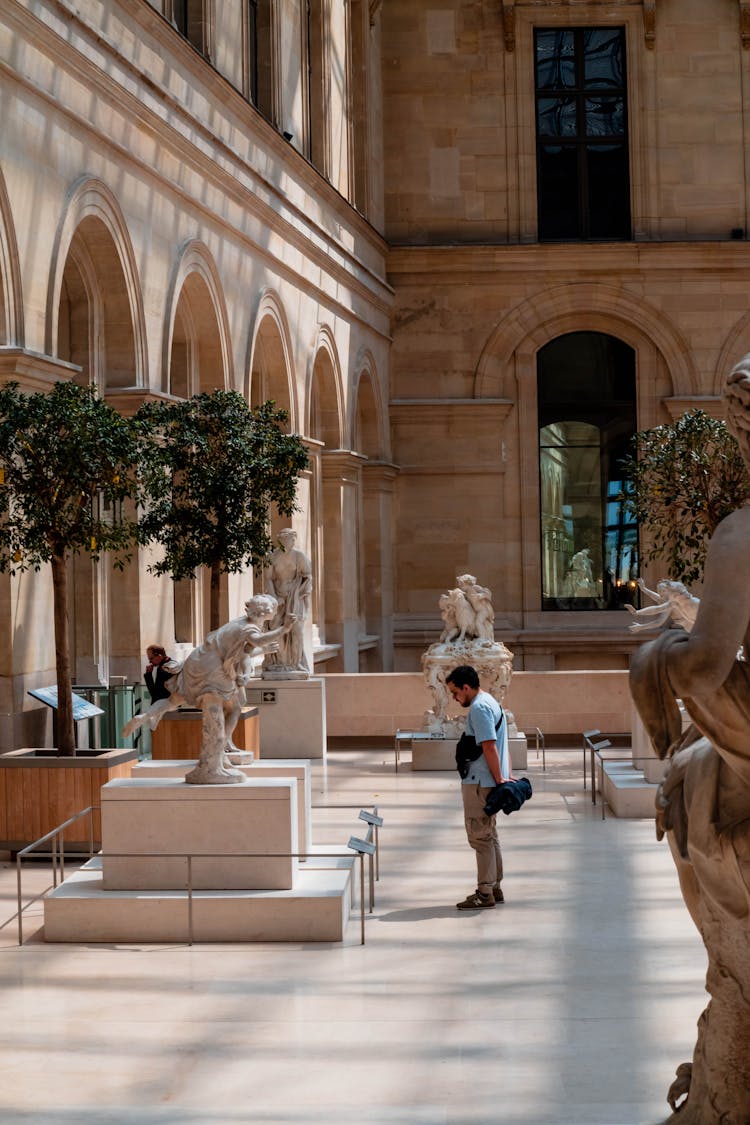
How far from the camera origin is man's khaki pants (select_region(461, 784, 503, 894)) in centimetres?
954

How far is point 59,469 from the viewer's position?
10875 millimetres

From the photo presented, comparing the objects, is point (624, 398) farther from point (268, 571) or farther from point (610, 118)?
point (268, 571)

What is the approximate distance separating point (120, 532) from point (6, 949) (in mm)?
3557

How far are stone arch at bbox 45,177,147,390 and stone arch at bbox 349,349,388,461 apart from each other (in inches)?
442

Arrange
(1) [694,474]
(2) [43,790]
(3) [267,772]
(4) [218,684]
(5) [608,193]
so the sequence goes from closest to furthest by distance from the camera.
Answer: (4) [218,684] < (3) [267,772] < (2) [43,790] < (1) [694,474] < (5) [608,193]

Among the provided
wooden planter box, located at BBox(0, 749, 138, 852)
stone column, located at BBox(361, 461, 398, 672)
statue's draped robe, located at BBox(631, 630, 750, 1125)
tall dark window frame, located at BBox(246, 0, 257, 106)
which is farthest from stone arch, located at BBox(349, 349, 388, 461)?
statue's draped robe, located at BBox(631, 630, 750, 1125)

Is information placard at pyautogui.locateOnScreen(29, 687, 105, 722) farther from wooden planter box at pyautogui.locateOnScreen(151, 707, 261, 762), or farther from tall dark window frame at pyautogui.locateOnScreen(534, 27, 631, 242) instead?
tall dark window frame at pyautogui.locateOnScreen(534, 27, 631, 242)

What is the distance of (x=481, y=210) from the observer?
28516 millimetres

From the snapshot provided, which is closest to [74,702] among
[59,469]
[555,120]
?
[59,469]

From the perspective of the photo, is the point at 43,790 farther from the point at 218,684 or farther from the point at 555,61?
the point at 555,61

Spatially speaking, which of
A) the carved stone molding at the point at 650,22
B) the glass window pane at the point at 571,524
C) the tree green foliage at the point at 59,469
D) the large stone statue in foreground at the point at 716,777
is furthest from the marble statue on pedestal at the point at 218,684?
the carved stone molding at the point at 650,22

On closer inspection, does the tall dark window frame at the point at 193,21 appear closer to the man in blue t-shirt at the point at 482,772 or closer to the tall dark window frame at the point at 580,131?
the man in blue t-shirt at the point at 482,772

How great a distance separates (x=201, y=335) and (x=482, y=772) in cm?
950

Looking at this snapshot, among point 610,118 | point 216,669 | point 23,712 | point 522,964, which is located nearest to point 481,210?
point 610,118
